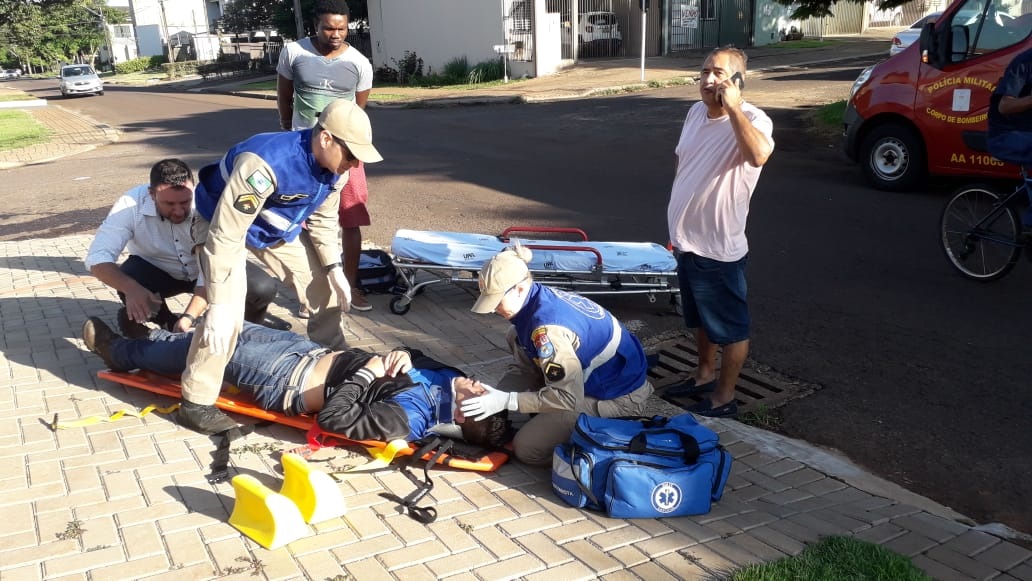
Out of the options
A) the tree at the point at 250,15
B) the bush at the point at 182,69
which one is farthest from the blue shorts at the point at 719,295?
the bush at the point at 182,69

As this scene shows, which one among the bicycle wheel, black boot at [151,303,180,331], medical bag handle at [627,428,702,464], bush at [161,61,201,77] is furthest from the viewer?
bush at [161,61,201,77]

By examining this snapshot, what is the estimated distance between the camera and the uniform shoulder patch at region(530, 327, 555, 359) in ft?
11.8

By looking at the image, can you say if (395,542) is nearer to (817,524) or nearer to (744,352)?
(817,524)

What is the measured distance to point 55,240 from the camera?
28.5 ft

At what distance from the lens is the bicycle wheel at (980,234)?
6.42 m

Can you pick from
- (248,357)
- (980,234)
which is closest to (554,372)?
(248,357)

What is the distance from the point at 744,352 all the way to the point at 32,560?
11.2ft

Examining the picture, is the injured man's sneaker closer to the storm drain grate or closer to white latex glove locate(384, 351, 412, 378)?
white latex glove locate(384, 351, 412, 378)

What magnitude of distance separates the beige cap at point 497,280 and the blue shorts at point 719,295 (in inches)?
46.6

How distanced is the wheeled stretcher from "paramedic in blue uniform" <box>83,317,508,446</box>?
5.44 feet

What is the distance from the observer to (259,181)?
3.84m

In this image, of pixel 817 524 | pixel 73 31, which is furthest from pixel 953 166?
pixel 73 31

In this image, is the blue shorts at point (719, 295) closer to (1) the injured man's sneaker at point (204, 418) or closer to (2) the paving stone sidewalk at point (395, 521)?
(2) the paving stone sidewalk at point (395, 521)

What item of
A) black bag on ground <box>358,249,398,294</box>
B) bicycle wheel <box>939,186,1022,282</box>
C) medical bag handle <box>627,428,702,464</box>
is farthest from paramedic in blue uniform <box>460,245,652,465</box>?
bicycle wheel <box>939,186,1022,282</box>
